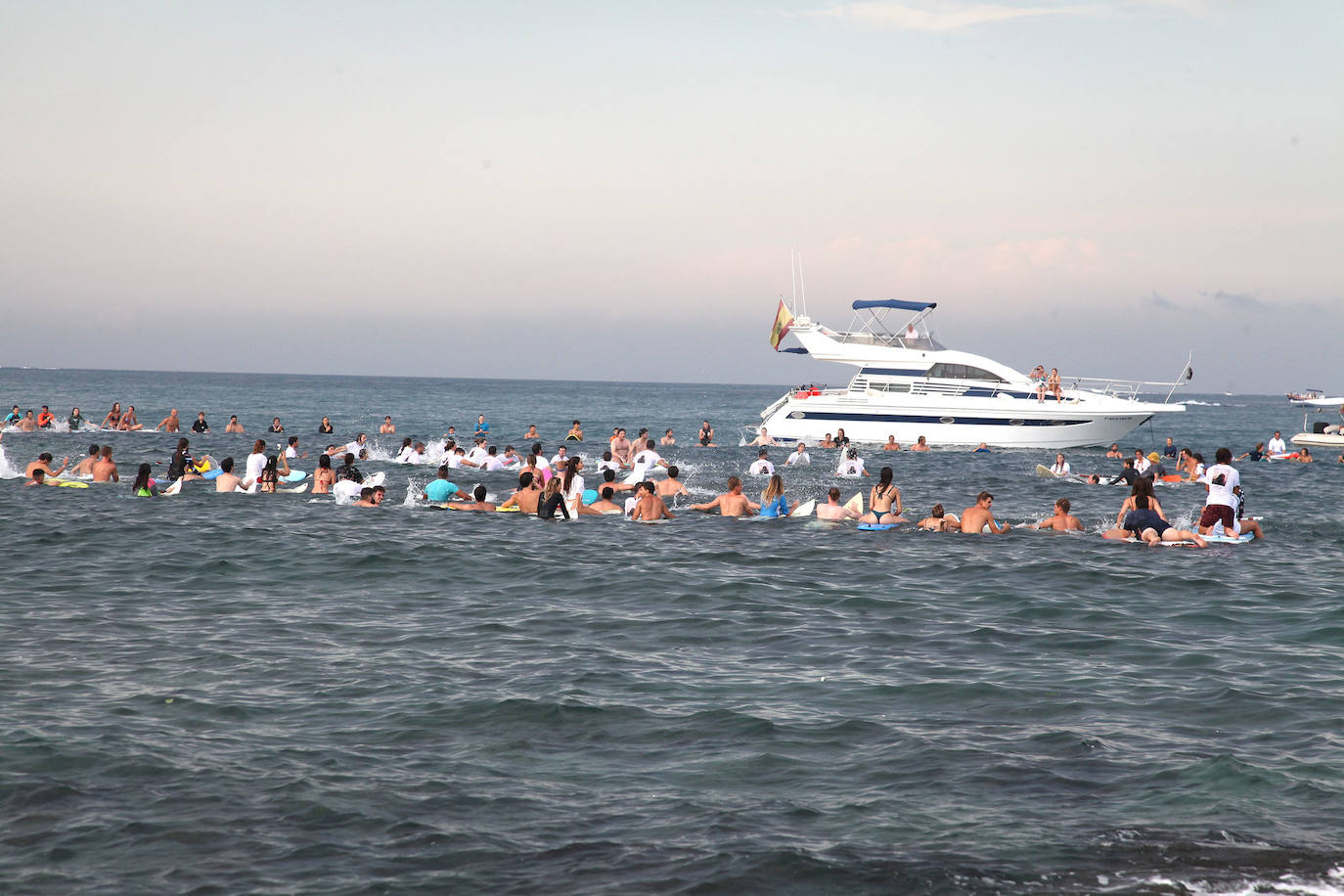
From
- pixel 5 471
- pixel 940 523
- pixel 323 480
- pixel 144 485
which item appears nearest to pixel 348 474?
pixel 323 480

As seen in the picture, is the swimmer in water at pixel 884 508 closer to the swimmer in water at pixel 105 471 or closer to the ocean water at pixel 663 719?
the ocean water at pixel 663 719

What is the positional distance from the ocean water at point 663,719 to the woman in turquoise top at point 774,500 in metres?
3.56

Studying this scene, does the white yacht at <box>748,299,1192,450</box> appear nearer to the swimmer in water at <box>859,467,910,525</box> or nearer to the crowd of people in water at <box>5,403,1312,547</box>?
the crowd of people in water at <box>5,403,1312,547</box>

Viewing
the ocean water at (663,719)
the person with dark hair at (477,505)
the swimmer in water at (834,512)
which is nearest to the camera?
the ocean water at (663,719)

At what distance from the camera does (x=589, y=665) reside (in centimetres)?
1041

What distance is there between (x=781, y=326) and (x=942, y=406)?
8.16m

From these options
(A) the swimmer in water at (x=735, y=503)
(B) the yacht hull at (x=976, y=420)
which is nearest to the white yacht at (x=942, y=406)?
(B) the yacht hull at (x=976, y=420)

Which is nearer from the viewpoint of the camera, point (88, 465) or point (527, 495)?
point (527, 495)

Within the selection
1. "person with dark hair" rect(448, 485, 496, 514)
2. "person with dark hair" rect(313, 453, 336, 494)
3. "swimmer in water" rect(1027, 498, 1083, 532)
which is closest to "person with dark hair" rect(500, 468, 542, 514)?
"person with dark hair" rect(448, 485, 496, 514)

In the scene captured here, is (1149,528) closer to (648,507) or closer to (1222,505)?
(1222,505)

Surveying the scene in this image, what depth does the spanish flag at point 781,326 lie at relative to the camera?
4609cm

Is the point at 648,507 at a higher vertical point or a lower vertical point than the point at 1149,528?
lower

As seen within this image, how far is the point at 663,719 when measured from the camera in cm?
879

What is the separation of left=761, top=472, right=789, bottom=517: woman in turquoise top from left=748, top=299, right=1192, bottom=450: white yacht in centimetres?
2252
